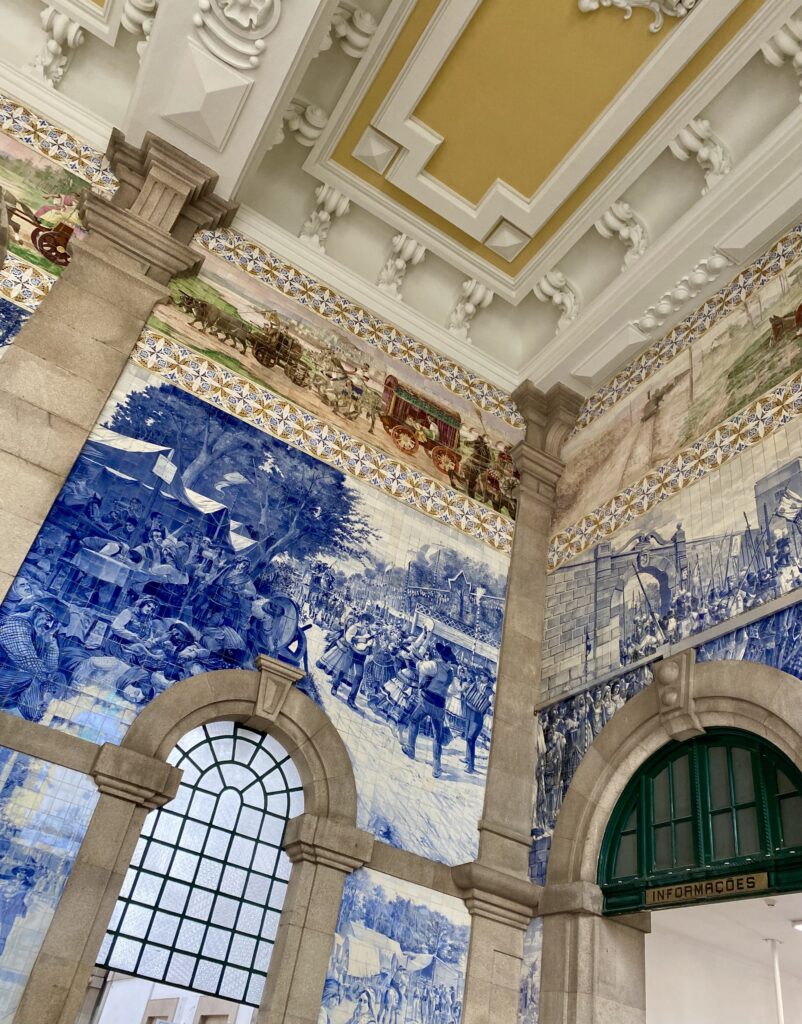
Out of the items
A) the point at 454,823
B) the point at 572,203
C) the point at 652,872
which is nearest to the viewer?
the point at 652,872

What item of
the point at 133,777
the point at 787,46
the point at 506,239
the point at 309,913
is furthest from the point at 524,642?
the point at 787,46

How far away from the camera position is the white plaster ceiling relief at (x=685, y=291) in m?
8.75

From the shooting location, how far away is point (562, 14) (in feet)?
26.9

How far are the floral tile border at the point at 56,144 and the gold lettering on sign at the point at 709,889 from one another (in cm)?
755

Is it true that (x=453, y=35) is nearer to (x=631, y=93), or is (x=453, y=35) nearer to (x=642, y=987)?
(x=631, y=93)

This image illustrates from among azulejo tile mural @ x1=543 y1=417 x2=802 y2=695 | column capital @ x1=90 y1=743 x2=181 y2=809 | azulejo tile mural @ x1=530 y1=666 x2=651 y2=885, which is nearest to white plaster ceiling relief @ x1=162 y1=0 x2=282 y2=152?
azulejo tile mural @ x1=543 y1=417 x2=802 y2=695

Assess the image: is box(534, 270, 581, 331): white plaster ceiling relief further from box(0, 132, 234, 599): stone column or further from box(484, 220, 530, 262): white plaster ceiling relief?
box(0, 132, 234, 599): stone column

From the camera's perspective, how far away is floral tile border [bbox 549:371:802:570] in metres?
7.42

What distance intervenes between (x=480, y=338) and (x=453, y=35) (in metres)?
3.23

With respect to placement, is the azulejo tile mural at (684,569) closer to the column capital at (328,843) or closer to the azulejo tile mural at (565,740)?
the azulejo tile mural at (565,740)

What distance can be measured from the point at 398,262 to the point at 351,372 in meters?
1.49

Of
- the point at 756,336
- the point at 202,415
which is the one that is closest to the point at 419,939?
the point at 202,415

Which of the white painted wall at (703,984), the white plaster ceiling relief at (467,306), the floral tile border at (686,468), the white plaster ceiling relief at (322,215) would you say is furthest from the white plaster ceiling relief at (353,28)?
the white painted wall at (703,984)

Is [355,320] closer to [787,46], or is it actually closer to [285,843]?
[787,46]
